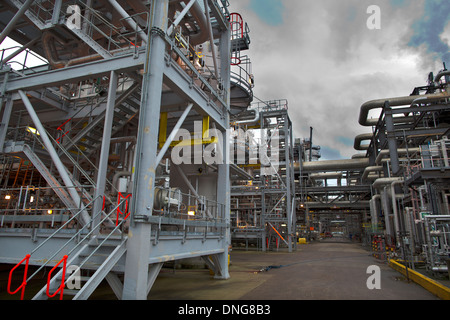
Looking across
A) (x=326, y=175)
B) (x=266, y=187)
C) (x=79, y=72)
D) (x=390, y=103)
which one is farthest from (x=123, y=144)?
(x=326, y=175)

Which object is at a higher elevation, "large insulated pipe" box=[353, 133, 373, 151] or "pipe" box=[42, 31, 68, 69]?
"large insulated pipe" box=[353, 133, 373, 151]

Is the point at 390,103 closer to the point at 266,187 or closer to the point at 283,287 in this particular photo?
the point at 266,187

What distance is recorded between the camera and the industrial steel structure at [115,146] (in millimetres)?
6268

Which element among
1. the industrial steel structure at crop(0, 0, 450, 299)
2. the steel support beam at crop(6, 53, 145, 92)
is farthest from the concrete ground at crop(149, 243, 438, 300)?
the steel support beam at crop(6, 53, 145, 92)

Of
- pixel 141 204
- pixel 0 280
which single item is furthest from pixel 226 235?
pixel 0 280

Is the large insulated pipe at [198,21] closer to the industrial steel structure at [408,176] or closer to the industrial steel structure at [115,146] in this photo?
the industrial steel structure at [115,146]

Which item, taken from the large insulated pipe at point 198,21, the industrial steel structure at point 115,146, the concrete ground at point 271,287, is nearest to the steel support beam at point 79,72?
the industrial steel structure at point 115,146

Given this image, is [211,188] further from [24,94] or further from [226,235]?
[24,94]

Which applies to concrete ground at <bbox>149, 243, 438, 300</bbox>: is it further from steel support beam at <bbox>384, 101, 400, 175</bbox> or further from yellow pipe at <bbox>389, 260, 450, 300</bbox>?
steel support beam at <bbox>384, 101, 400, 175</bbox>

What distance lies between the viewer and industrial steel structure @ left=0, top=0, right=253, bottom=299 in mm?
6268
